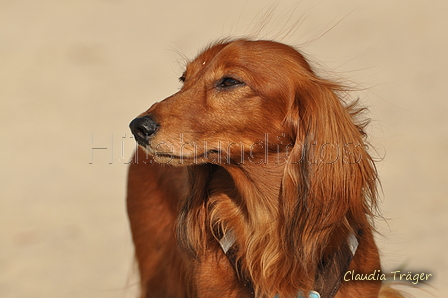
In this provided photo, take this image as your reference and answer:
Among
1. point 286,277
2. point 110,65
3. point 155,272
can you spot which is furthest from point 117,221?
point 110,65

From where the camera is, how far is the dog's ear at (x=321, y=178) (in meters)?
2.43

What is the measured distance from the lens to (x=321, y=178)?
2434 millimetres

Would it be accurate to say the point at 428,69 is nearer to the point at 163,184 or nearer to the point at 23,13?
the point at 163,184

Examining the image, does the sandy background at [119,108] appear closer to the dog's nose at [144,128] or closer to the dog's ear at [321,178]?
the dog's ear at [321,178]

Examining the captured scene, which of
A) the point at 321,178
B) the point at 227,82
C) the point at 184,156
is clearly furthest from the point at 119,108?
the point at 321,178

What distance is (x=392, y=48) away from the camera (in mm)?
7684

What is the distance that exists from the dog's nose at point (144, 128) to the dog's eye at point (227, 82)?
0.38m

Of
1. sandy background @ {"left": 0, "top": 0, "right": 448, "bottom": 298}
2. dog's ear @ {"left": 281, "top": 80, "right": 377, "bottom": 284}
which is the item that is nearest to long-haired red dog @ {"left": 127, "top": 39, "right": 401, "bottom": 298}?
dog's ear @ {"left": 281, "top": 80, "right": 377, "bottom": 284}

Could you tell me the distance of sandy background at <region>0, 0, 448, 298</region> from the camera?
437cm

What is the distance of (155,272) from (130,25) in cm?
635

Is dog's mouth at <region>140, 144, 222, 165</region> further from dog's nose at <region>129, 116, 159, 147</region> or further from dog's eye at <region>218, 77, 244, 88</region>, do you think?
dog's eye at <region>218, 77, 244, 88</region>

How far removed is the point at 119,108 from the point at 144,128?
15.4 ft

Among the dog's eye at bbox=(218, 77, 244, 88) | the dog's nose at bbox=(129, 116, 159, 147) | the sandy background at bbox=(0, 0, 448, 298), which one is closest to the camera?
the dog's nose at bbox=(129, 116, 159, 147)

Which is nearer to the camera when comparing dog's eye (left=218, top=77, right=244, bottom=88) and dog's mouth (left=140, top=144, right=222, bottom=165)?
dog's mouth (left=140, top=144, right=222, bottom=165)
